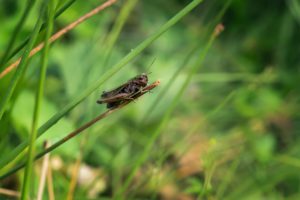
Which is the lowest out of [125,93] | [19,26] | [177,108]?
[125,93]

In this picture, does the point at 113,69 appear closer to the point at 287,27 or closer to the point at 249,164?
the point at 249,164

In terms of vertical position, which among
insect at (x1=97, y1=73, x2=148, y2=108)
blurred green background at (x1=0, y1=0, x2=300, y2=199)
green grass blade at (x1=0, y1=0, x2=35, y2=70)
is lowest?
insect at (x1=97, y1=73, x2=148, y2=108)

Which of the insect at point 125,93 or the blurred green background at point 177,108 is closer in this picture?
the insect at point 125,93

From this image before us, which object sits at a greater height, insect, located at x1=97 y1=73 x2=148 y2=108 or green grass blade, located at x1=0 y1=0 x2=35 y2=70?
green grass blade, located at x1=0 y1=0 x2=35 y2=70

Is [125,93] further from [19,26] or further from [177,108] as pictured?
[177,108]

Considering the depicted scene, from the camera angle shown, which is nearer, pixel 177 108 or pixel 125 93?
pixel 125 93

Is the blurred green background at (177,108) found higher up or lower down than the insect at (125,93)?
higher up

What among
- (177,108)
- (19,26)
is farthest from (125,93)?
(177,108)

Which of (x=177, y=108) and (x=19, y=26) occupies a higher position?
(x=177, y=108)

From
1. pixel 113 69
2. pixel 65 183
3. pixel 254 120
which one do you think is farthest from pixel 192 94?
pixel 113 69
